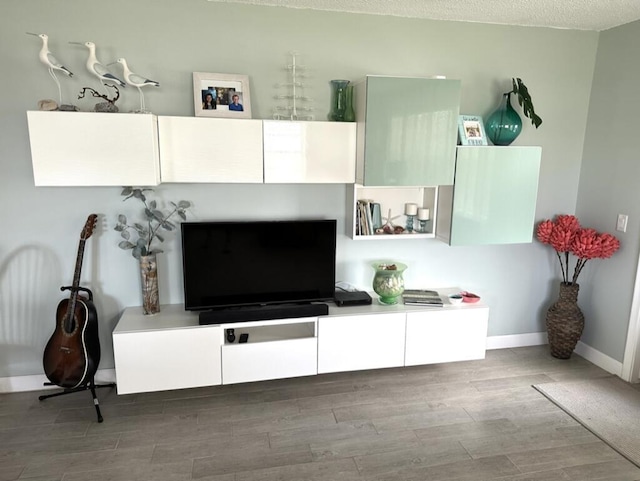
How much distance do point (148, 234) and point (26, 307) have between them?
910 millimetres

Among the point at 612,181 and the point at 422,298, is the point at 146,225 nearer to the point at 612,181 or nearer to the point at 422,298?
the point at 422,298

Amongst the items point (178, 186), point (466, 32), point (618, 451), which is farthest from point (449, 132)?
point (618, 451)

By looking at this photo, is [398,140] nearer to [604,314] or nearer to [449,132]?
[449,132]

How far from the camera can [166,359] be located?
8.59 ft

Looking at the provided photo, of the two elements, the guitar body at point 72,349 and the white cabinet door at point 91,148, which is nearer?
the white cabinet door at point 91,148

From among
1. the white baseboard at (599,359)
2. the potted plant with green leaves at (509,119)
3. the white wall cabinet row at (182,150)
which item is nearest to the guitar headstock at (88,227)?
the white wall cabinet row at (182,150)

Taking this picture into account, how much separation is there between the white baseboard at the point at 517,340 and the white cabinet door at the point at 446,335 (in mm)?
541

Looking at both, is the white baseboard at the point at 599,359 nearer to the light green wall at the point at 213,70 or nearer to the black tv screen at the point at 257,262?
the light green wall at the point at 213,70

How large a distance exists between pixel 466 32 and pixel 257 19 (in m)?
1.45

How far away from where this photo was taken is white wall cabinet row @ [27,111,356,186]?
7.84 ft

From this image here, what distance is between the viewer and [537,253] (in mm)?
3523

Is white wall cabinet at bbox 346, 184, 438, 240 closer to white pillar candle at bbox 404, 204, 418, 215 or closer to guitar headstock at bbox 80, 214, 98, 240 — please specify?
white pillar candle at bbox 404, 204, 418, 215

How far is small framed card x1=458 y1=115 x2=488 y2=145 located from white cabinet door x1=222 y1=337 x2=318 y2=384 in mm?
1697

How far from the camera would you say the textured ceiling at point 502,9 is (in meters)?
2.65
